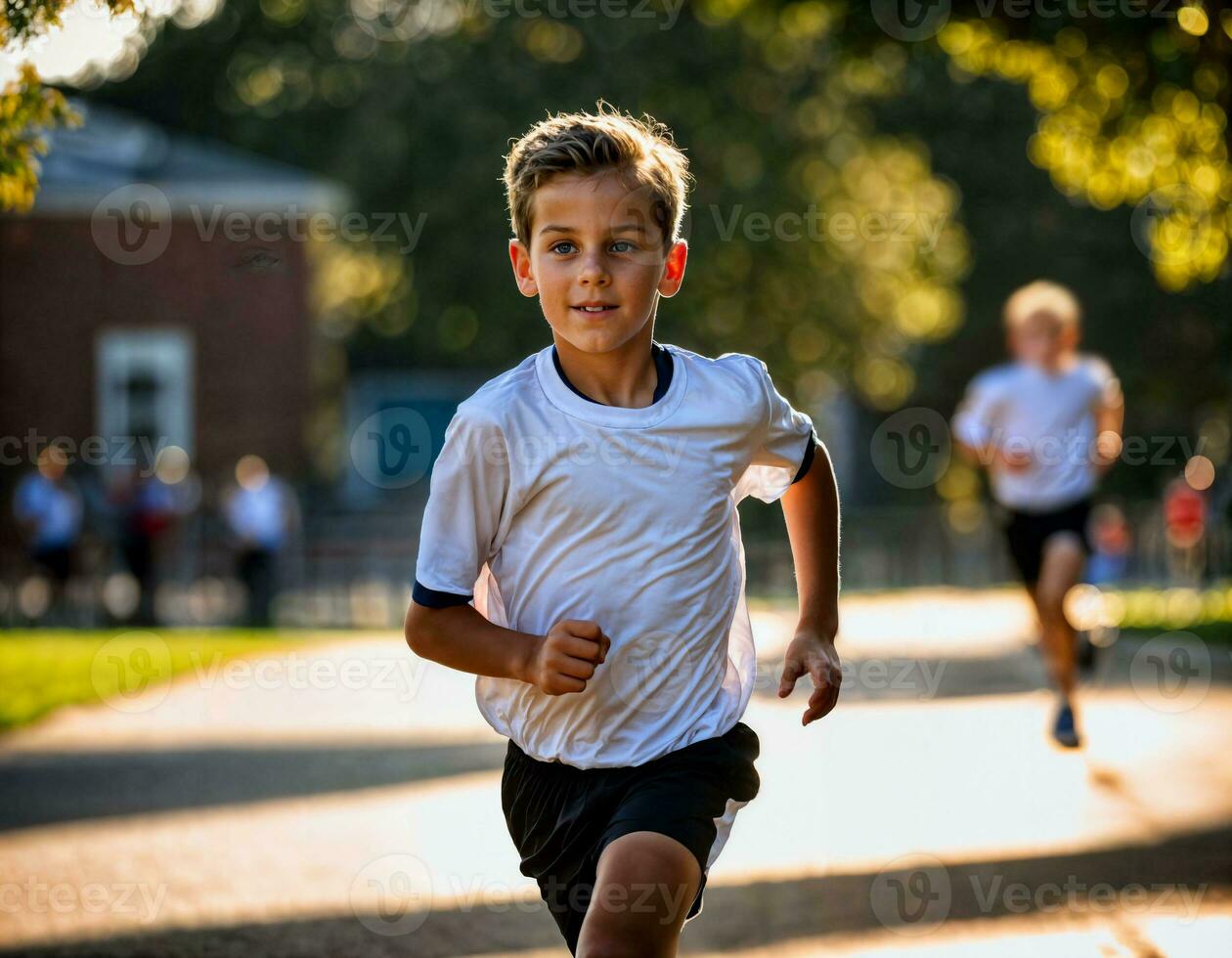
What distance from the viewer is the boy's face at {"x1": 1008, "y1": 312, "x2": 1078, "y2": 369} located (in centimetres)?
999

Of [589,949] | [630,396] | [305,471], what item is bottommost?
[305,471]

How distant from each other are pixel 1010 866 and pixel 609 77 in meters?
32.4

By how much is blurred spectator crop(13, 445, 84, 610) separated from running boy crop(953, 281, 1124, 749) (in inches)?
594

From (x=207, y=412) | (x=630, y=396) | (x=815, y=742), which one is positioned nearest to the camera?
(x=630, y=396)

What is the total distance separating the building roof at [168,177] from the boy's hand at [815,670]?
27.2 m

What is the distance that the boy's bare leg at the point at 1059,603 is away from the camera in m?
9.52

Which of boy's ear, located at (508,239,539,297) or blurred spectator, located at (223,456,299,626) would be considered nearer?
boy's ear, located at (508,239,539,297)

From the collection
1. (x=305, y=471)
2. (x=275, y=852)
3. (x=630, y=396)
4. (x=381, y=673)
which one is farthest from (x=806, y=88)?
(x=630, y=396)

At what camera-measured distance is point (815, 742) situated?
1045 cm

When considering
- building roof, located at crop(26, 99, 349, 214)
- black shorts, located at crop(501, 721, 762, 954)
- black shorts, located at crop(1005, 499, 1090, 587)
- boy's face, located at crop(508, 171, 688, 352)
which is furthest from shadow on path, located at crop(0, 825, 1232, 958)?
building roof, located at crop(26, 99, 349, 214)

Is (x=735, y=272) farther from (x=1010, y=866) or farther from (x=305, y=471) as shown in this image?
(x=1010, y=866)

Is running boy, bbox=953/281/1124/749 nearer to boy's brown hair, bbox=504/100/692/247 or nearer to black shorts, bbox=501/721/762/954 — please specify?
boy's brown hair, bbox=504/100/692/247

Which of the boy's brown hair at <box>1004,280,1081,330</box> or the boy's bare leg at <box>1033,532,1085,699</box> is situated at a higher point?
the boy's brown hair at <box>1004,280,1081,330</box>

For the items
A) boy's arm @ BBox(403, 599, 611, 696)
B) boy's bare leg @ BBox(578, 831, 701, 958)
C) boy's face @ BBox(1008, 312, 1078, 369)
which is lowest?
boy's bare leg @ BBox(578, 831, 701, 958)
